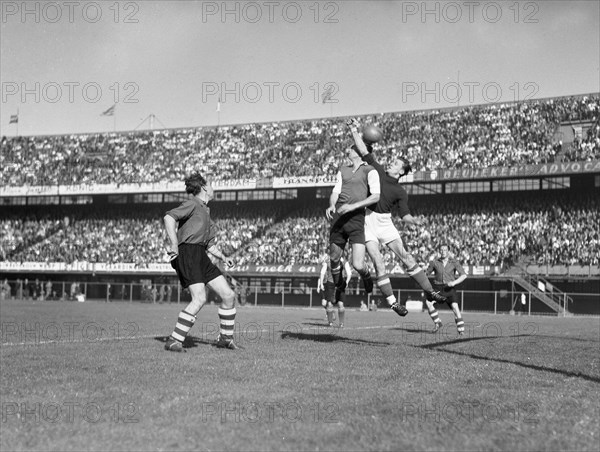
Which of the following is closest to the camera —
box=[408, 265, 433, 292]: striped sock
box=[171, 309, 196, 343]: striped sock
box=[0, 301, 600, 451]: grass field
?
box=[0, 301, 600, 451]: grass field

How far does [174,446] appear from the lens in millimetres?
4453

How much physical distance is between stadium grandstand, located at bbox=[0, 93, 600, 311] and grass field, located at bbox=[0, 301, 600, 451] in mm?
32770

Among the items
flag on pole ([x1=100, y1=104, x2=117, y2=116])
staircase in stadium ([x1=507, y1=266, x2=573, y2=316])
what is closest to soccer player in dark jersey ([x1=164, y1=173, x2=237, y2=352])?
staircase in stadium ([x1=507, y1=266, x2=573, y2=316])

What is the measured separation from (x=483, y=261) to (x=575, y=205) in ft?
21.3

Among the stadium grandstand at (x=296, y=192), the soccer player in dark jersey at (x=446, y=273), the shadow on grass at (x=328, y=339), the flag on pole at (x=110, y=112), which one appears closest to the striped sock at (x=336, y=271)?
the shadow on grass at (x=328, y=339)

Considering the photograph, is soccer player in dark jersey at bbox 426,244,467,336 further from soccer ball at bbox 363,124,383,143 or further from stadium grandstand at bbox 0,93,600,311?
stadium grandstand at bbox 0,93,600,311

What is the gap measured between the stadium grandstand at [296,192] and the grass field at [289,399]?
3277cm

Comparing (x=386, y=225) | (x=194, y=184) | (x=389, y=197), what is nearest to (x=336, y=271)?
(x=386, y=225)

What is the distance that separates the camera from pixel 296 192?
51562 mm

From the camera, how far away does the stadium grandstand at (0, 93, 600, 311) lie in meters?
42.1

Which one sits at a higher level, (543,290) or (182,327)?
(543,290)

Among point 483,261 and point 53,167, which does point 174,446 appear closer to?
point 483,261

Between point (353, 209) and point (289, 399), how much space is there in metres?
4.88

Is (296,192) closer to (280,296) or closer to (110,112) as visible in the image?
(280,296)
